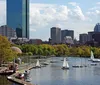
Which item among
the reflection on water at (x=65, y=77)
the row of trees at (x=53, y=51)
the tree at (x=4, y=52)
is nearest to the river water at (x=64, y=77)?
the reflection on water at (x=65, y=77)

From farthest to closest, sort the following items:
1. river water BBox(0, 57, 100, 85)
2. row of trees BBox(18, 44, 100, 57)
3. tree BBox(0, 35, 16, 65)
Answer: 1. row of trees BBox(18, 44, 100, 57)
2. tree BBox(0, 35, 16, 65)
3. river water BBox(0, 57, 100, 85)

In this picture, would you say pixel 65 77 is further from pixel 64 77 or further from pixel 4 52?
pixel 4 52

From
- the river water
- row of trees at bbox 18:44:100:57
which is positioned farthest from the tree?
row of trees at bbox 18:44:100:57

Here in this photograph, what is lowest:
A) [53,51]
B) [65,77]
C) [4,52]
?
[65,77]

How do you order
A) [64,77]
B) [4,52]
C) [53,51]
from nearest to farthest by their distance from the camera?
[64,77] → [4,52] → [53,51]

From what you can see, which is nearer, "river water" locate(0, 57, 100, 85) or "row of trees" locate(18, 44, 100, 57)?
"river water" locate(0, 57, 100, 85)

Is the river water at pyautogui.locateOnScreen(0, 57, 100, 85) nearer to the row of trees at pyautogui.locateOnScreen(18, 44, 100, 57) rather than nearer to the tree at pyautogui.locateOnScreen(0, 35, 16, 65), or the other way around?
the tree at pyautogui.locateOnScreen(0, 35, 16, 65)

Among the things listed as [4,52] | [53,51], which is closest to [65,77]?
[4,52]

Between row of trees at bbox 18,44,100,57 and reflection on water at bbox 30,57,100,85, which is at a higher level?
row of trees at bbox 18,44,100,57

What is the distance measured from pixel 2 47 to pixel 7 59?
409 centimetres

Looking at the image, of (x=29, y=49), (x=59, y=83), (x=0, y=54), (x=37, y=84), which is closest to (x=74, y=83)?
(x=59, y=83)

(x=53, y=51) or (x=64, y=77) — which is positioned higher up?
(x=53, y=51)

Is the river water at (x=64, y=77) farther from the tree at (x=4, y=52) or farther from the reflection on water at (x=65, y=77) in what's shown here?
the tree at (x=4, y=52)

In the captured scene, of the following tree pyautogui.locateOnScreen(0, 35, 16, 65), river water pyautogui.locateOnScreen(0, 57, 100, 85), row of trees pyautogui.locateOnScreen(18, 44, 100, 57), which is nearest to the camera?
river water pyautogui.locateOnScreen(0, 57, 100, 85)
